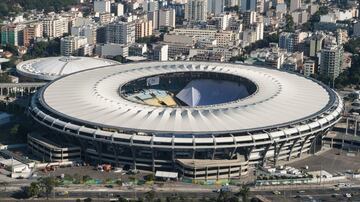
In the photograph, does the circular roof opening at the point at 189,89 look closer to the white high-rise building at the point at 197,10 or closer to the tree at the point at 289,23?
the tree at the point at 289,23

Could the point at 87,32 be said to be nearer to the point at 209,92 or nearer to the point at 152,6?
the point at 152,6

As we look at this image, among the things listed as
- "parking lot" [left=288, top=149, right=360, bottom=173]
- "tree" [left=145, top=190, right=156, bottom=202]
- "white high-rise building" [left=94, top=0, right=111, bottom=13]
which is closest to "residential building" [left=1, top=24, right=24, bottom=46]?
"white high-rise building" [left=94, top=0, right=111, bottom=13]

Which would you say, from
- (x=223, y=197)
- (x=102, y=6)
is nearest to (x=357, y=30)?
(x=102, y=6)

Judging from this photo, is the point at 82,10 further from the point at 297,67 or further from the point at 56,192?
the point at 56,192

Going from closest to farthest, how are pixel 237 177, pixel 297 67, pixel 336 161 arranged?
pixel 237 177
pixel 336 161
pixel 297 67

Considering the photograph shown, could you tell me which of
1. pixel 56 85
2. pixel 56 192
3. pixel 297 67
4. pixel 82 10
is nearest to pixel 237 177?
pixel 56 192

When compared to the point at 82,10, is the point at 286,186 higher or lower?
lower
